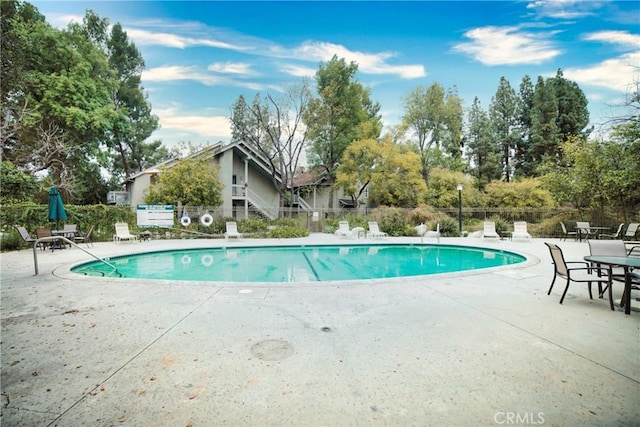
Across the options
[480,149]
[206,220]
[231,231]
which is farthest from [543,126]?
[206,220]

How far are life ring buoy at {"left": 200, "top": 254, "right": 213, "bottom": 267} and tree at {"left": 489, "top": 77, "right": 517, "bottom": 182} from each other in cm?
3169

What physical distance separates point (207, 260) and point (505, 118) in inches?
1353

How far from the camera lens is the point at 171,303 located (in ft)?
15.5

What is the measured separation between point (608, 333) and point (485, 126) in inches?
1288

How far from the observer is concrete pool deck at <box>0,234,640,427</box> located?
2137mm

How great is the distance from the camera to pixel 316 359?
2889 mm

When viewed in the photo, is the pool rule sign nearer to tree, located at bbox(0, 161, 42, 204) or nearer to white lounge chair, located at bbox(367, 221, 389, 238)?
tree, located at bbox(0, 161, 42, 204)

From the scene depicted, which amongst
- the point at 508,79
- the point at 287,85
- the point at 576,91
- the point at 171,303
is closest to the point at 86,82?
the point at 287,85

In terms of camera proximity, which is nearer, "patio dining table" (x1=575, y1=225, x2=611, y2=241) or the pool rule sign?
"patio dining table" (x1=575, y1=225, x2=611, y2=241)

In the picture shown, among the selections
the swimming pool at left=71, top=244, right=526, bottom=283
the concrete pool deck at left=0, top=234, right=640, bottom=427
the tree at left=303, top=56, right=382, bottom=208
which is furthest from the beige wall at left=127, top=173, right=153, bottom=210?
the concrete pool deck at left=0, top=234, right=640, bottom=427

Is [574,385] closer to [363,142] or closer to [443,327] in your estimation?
[443,327]

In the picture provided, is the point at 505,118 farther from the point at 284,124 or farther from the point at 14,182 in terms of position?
the point at 14,182

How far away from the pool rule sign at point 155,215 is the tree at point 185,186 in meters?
1.23

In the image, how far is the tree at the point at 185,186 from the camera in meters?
16.7
